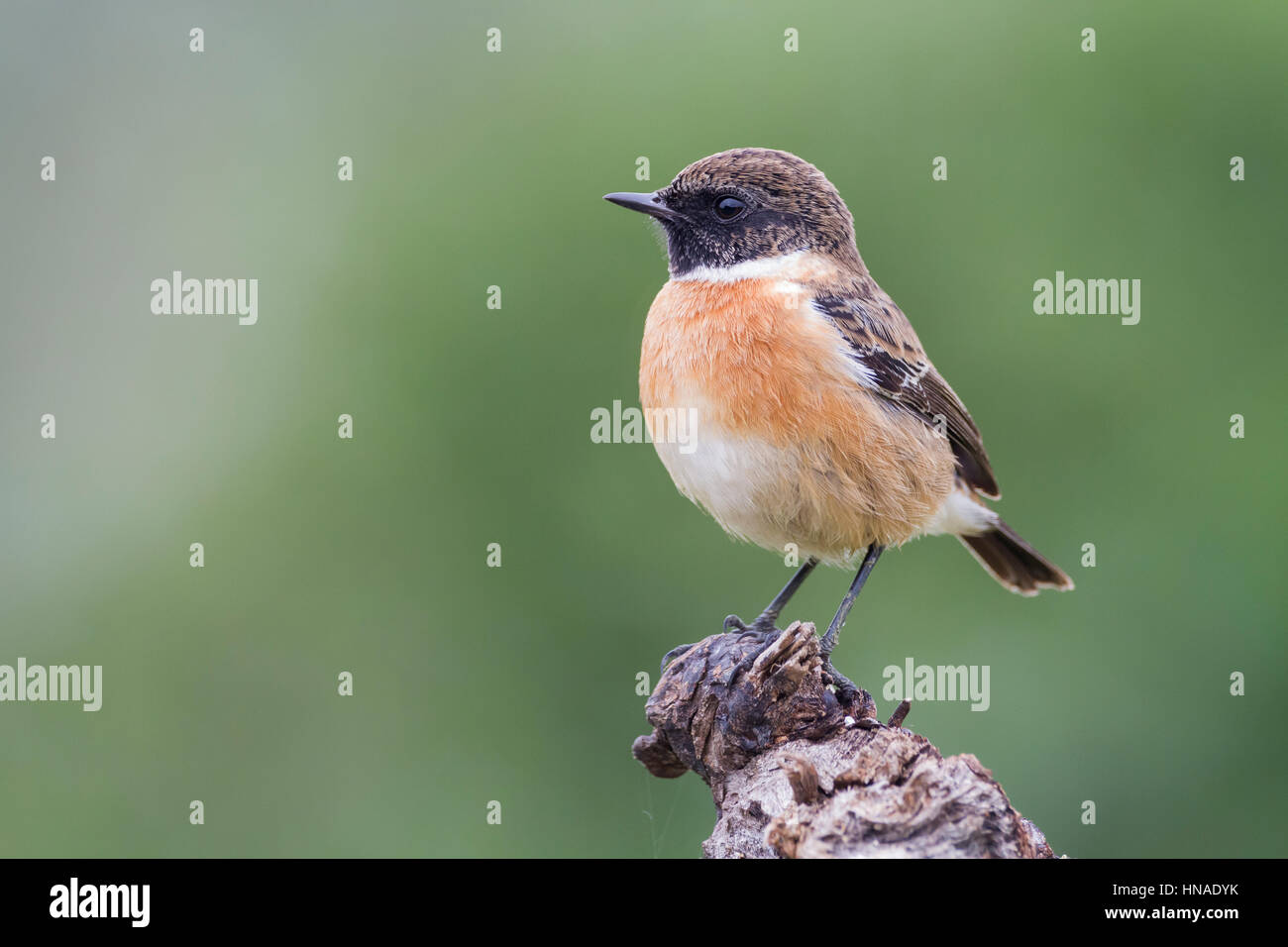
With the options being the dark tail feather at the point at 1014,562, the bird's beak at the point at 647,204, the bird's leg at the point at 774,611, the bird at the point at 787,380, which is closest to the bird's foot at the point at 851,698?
the bird at the point at 787,380

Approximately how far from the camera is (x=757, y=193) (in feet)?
19.0

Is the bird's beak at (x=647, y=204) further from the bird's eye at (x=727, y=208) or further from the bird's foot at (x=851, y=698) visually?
the bird's foot at (x=851, y=698)

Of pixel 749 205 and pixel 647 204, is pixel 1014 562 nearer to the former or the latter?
pixel 749 205

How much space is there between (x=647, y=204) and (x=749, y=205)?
18.1 inches

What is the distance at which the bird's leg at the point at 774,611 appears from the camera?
5.71 meters

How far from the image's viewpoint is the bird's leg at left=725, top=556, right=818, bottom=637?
5.71m

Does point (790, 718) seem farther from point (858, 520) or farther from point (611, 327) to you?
point (611, 327)

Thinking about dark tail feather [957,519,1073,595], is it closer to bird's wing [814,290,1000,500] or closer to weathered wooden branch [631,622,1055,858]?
bird's wing [814,290,1000,500]

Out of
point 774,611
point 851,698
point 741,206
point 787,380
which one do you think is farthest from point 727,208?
point 851,698

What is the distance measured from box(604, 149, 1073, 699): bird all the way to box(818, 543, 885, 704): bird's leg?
10 millimetres

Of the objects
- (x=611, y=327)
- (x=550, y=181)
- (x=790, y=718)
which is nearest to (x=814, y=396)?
(x=790, y=718)

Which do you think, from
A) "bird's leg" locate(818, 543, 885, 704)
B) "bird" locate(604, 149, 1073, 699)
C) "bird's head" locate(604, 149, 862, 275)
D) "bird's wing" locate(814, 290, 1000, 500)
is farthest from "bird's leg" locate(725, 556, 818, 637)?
"bird's head" locate(604, 149, 862, 275)

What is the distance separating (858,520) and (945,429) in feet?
2.95
